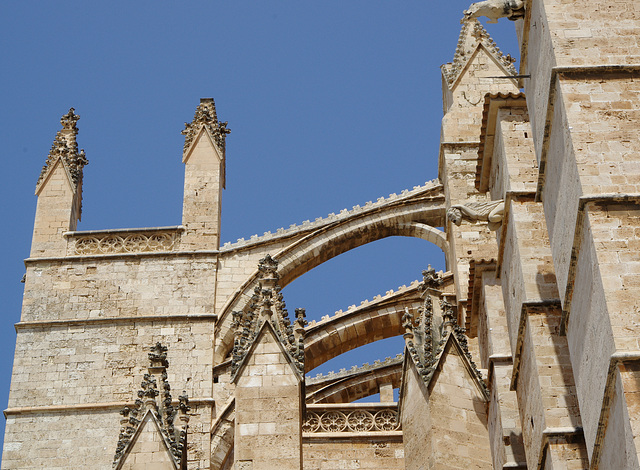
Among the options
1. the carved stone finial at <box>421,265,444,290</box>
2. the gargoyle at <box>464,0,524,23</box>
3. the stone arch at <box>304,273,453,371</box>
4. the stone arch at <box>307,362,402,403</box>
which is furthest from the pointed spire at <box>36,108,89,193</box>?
the gargoyle at <box>464,0,524,23</box>

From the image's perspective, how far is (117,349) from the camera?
16.8m

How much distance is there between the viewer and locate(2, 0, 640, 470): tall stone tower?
8.85m

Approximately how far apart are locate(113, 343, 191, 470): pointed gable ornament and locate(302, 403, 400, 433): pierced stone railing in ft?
5.75

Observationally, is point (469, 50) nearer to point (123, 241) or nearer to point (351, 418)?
point (123, 241)

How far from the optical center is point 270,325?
11.2 m

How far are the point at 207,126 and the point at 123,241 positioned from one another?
237 centimetres

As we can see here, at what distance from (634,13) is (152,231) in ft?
32.1

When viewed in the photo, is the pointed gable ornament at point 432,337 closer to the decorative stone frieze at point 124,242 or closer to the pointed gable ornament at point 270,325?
the pointed gable ornament at point 270,325

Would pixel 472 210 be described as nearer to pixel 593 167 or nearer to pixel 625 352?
pixel 593 167

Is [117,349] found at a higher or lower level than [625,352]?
higher

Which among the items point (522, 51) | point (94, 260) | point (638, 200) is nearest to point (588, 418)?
point (638, 200)

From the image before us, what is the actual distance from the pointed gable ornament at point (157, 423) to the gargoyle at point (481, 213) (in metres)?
3.01

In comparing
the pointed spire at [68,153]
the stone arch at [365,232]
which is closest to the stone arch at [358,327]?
the stone arch at [365,232]

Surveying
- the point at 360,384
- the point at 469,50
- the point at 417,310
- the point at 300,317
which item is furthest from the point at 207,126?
the point at 300,317
